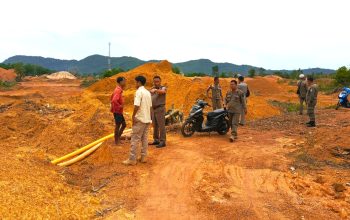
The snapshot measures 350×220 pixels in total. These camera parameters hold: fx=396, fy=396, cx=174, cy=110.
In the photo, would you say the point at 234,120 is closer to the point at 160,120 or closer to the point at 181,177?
the point at 160,120

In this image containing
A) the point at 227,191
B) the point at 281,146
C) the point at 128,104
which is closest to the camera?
the point at 227,191

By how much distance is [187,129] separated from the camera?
10.6 meters

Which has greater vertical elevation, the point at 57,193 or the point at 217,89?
the point at 217,89

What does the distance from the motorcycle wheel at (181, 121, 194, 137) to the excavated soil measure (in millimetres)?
201

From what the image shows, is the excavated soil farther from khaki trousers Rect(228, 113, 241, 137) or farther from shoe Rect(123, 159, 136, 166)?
khaki trousers Rect(228, 113, 241, 137)

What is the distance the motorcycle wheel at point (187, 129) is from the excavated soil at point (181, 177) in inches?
7.9

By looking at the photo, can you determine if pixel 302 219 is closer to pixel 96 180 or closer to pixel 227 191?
pixel 227 191

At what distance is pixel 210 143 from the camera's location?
32.1 ft

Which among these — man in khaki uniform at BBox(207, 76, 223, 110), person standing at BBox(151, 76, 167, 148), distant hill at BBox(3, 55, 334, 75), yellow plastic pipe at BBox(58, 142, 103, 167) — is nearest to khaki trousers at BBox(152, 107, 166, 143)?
person standing at BBox(151, 76, 167, 148)

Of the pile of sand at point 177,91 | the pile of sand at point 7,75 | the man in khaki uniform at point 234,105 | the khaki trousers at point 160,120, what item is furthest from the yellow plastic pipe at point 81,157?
the pile of sand at point 7,75

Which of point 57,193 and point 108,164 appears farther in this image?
point 108,164

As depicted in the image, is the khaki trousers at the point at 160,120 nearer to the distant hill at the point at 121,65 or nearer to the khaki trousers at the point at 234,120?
the khaki trousers at the point at 234,120

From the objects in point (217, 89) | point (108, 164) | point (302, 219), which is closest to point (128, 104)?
point (217, 89)

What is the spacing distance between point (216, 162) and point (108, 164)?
2119 millimetres
